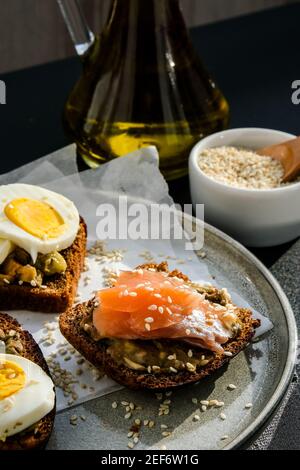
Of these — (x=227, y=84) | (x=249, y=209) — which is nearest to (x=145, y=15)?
(x=249, y=209)

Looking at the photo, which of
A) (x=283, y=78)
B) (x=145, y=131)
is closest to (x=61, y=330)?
(x=145, y=131)

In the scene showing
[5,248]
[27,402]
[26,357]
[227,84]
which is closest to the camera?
[27,402]

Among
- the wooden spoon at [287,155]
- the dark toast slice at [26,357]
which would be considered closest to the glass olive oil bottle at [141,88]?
the wooden spoon at [287,155]

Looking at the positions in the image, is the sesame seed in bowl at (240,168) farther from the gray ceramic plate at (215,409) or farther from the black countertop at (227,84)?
the gray ceramic plate at (215,409)

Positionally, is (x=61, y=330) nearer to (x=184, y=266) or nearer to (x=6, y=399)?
(x=6, y=399)

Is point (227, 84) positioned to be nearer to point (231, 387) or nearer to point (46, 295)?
point (46, 295)
